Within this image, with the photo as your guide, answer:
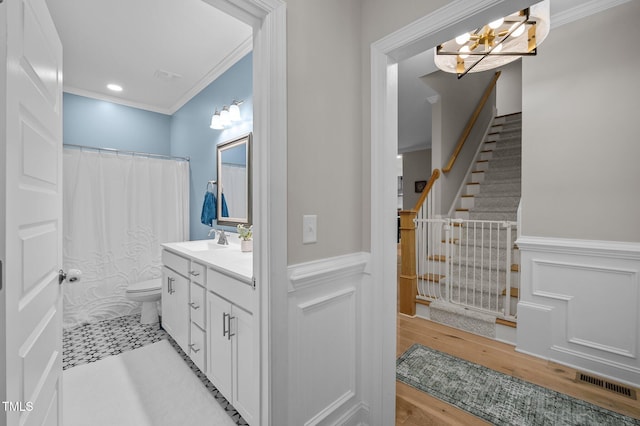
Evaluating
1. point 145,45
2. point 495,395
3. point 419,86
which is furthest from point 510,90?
point 145,45

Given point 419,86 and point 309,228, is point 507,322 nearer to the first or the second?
point 309,228

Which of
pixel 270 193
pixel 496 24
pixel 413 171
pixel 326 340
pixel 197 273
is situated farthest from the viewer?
pixel 413 171

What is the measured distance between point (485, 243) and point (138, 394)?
11.1 feet

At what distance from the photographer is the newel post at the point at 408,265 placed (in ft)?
10.0

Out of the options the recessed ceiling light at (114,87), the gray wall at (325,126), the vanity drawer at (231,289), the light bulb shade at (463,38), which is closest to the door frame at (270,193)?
the gray wall at (325,126)

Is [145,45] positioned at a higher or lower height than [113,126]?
higher

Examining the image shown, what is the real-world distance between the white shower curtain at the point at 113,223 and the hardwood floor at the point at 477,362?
111 inches

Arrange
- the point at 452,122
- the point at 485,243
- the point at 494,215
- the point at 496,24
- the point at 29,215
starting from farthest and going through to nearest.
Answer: the point at 452,122, the point at 494,215, the point at 485,243, the point at 496,24, the point at 29,215

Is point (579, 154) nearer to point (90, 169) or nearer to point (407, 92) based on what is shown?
point (407, 92)

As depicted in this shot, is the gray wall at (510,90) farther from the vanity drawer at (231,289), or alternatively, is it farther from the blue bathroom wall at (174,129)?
the vanity drawer at (231,289)

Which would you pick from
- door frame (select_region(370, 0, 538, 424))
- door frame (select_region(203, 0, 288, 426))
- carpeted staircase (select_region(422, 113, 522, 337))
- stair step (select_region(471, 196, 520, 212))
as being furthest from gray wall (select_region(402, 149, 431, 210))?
door frame (select_region(203, 0, 288, 426))

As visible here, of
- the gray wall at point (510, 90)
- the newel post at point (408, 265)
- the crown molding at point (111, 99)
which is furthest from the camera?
the gray wall at point (510, 90)

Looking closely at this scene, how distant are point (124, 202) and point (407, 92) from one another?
3727 millimetres

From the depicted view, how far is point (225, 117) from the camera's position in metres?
2.58
